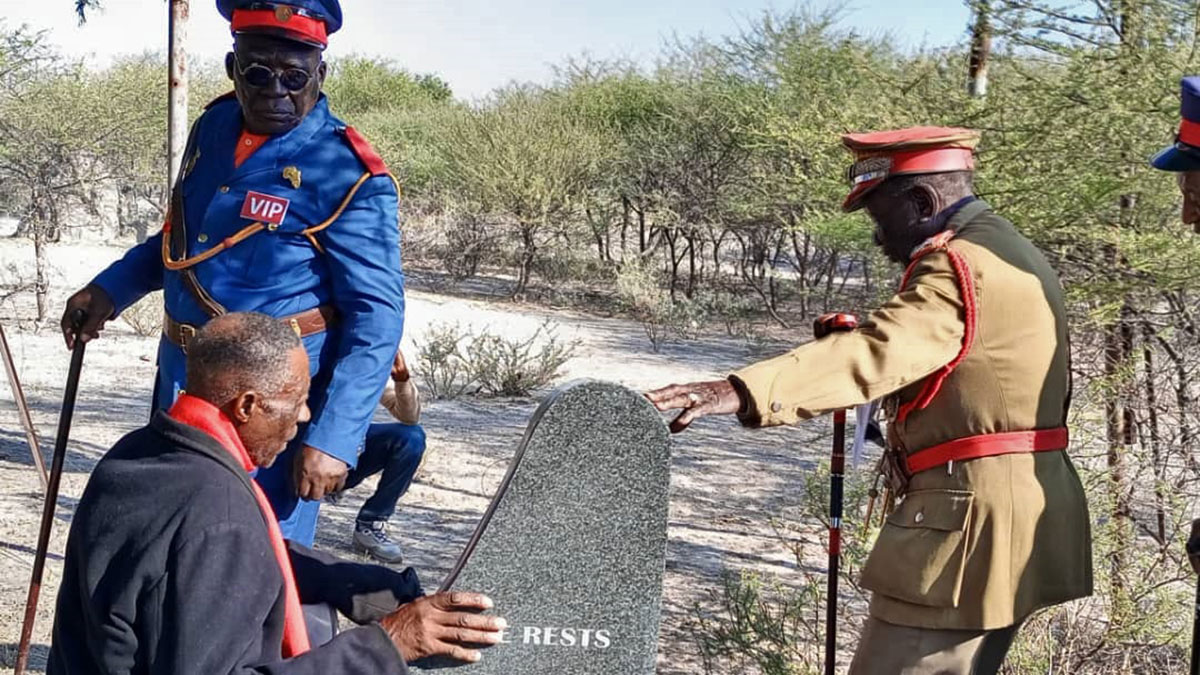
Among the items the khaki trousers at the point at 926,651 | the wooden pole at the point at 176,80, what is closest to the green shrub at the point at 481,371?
the wooden pole at the point at 176,80

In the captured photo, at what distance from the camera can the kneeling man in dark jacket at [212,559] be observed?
5.98ft

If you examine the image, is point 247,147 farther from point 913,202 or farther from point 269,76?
point 913,202

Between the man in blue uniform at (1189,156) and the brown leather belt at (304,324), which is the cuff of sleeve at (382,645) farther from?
the man in blue uniform at (1189,156)

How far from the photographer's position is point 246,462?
2.06 meters

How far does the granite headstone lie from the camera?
2264mm

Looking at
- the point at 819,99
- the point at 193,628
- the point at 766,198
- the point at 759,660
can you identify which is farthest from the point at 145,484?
the point at 766,198

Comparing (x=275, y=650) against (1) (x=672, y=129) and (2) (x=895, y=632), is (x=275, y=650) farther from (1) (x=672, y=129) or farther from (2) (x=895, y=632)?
(1) (x=672, y=129)

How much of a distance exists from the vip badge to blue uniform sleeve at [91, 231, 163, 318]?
52 cm

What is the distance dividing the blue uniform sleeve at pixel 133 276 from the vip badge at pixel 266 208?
523mm

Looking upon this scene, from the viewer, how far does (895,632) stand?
9.39 ft

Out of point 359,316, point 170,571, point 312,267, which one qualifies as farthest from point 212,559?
point 312,267

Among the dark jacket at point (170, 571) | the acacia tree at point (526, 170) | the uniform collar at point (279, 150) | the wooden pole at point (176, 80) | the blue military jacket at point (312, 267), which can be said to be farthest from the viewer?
the acacia tree at point (526, 170)

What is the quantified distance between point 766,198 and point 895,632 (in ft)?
47.2

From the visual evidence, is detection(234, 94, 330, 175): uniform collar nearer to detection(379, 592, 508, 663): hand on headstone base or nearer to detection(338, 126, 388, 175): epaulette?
detection(338, 126, 388, 175): epaulette
